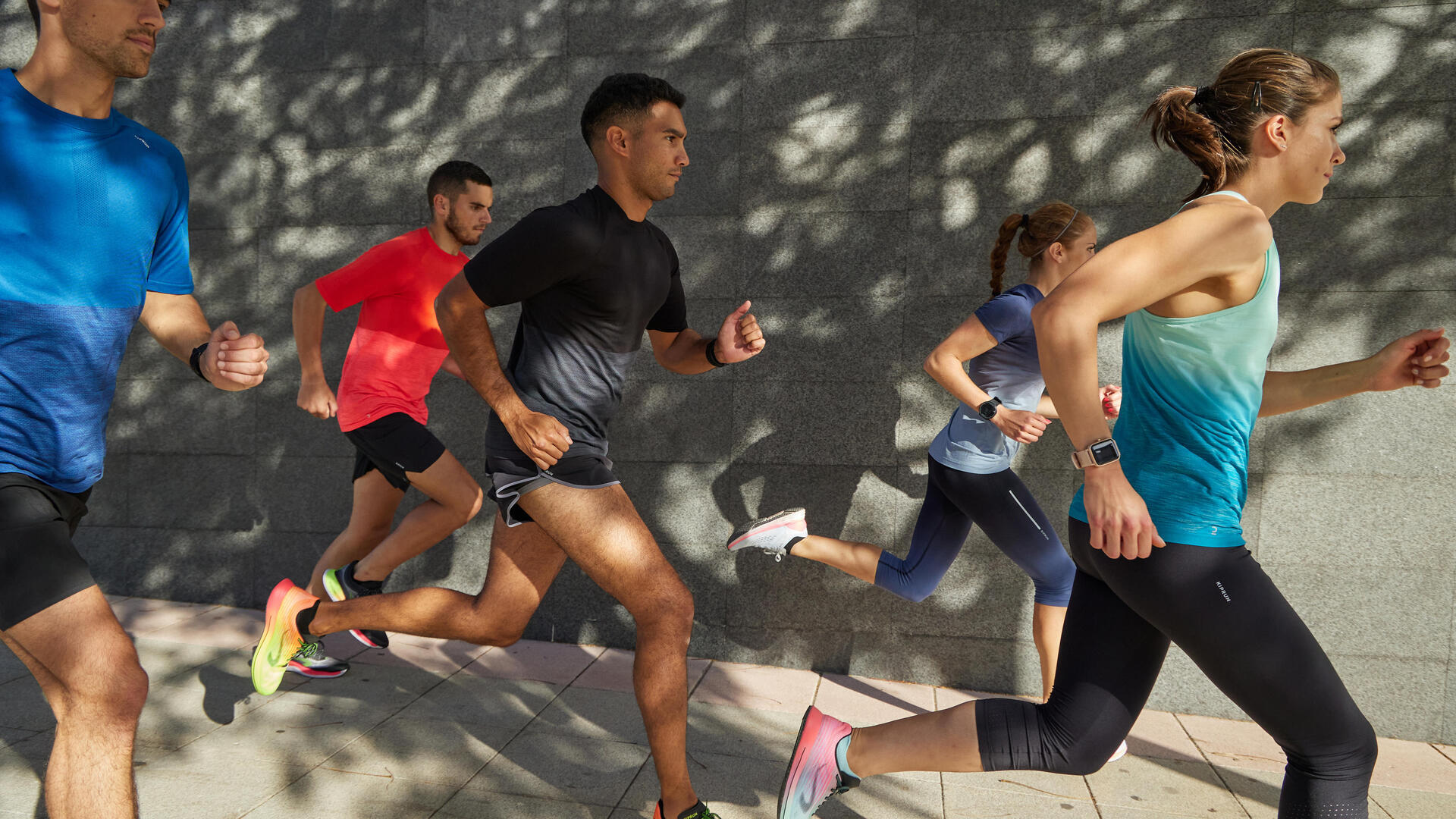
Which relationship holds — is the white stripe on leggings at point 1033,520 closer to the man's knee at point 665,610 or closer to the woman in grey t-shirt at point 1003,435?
the woman in grey t-shirt at point 1003,435

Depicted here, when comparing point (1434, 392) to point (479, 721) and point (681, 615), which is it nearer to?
point (681, 615)

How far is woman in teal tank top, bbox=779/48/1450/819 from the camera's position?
1764 mm

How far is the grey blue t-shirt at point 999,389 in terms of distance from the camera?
3299mm

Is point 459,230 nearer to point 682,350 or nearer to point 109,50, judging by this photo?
A: point 682,350

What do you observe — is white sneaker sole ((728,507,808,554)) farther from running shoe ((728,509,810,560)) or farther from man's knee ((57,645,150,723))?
man's knee ((57,645,150,723))

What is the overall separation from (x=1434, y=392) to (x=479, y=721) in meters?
4.10

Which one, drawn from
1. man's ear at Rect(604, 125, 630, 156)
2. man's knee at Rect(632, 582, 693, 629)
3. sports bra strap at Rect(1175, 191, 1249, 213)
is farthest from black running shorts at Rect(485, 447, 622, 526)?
sports bra strap at Rect(1175, 191, 1249, 213)

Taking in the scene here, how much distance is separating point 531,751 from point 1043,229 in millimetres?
2734

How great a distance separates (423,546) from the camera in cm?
384

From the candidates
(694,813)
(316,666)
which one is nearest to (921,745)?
(694,813)

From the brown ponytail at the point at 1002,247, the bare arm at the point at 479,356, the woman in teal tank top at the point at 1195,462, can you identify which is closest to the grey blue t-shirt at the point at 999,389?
the brown ponytail at the point at 1002,247

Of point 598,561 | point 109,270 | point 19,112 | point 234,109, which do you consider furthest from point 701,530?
point 234,109

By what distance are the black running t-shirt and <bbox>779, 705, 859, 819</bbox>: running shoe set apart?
1013 millimetres

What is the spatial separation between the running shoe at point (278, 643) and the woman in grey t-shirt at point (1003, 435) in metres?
2.23
